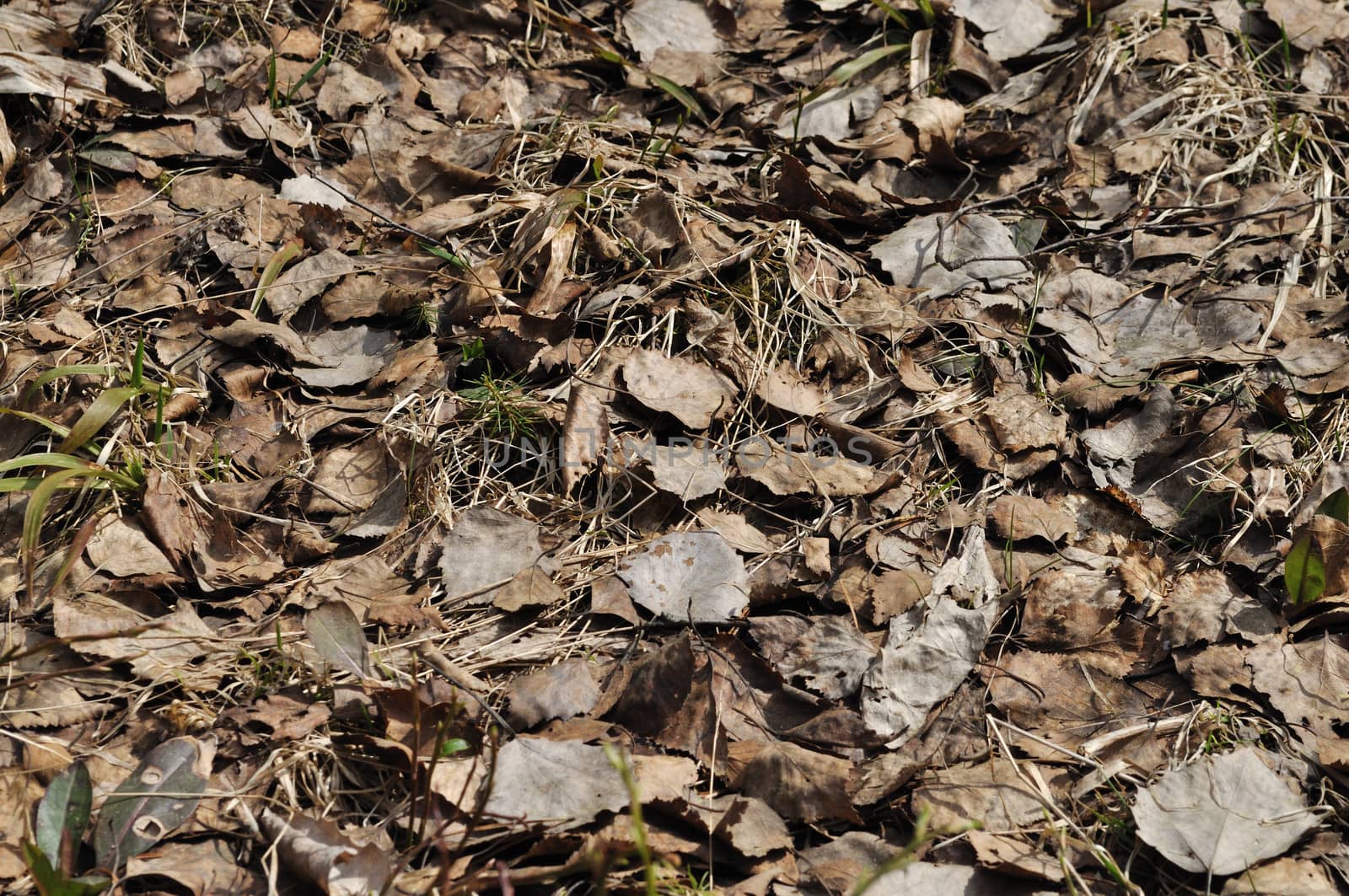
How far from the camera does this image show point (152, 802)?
1620 mm

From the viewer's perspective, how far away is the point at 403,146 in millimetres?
2826

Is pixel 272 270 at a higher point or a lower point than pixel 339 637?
higher


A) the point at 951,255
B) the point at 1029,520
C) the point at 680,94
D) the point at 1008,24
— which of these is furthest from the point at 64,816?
the point at 1008,24

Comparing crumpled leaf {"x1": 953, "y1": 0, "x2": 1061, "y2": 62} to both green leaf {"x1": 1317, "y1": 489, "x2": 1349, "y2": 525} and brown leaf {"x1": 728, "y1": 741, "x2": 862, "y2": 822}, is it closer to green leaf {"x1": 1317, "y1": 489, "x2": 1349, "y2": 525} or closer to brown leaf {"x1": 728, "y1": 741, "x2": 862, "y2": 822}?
green leaf {"x1": 1317, "y1": 489, "x2": 1349, "y2": 525}

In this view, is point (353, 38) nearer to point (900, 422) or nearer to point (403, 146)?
point (403, 146)

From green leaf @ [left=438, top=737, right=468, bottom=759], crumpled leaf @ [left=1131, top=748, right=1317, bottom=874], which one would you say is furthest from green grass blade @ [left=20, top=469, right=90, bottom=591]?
crumpled leaf @ [left=1131, top=748, right=1317, bottom=874]

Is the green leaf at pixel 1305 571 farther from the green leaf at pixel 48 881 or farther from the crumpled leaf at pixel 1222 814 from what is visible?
the green leaf at pixel 48 881

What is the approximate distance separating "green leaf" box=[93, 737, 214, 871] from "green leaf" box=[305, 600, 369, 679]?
0.24m

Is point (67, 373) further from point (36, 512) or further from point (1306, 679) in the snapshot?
point (1306, 679)

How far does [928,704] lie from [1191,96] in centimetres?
205

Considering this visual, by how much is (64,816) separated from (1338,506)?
233 cm

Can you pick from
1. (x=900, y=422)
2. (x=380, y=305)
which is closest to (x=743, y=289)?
(x=900, y=422)

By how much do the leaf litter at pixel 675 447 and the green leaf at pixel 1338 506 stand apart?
15 mm

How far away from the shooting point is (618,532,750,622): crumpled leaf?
1.96m
